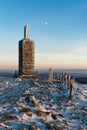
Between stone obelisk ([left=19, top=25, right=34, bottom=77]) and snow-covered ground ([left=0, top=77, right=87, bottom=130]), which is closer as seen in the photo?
snow-covered ground ([left=0, top=77, right=87, bottom=130])

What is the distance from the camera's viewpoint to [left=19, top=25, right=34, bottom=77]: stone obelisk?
38.5 meters

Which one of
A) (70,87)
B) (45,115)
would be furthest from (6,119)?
(70,87)

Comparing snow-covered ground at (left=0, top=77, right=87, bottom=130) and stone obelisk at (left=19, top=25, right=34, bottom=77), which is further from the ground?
stone obelisk at (left=19, top=25, right=34, bottom=77)

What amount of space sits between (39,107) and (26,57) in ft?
44.6

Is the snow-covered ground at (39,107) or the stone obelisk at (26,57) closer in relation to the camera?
the snow-covered ground at (39,107)

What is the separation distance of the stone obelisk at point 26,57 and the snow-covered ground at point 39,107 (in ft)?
9.93

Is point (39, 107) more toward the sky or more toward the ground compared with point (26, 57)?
more toward the ground

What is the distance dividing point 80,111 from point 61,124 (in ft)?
13.8

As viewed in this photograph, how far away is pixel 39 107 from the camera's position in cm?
2641

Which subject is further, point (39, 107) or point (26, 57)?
point (26, 57)

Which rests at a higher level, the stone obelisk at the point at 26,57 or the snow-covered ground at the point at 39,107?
the stone obelisk at the point at 26,57

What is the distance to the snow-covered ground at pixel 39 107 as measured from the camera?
22531 millimetres

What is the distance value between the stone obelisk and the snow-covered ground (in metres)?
3.03

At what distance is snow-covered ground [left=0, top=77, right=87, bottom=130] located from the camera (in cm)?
2253
